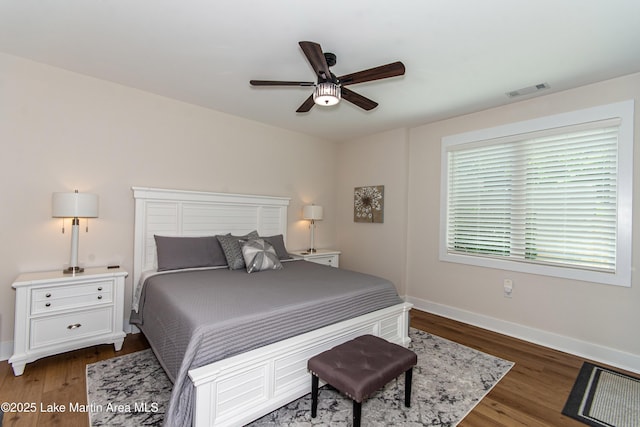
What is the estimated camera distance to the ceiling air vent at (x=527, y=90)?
9.32 ft

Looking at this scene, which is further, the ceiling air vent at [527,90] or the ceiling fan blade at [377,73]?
the ceiling air vent at [527,90]

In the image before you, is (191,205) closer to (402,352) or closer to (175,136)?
(175,136)

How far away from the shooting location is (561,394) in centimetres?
217

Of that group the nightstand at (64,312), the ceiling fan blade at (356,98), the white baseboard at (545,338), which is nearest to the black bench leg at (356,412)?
the ceiling fan blade at (356,98)

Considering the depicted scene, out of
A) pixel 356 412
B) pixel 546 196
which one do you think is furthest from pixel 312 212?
pixel 356 412

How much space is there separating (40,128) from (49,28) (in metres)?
0.99

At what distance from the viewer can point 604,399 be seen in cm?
212

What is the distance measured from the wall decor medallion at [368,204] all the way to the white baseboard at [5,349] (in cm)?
418

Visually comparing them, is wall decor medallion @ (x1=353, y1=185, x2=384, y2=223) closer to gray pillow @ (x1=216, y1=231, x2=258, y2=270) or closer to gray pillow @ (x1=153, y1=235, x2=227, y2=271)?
Answer: gray pillow @ (x1=216, y1=231, x2=258, y2=270)

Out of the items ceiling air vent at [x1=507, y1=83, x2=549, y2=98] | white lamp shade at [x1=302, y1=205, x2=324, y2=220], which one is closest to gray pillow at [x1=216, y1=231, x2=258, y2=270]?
white lamp shade at [x1=302, y1=205, x2=324, y2=220]

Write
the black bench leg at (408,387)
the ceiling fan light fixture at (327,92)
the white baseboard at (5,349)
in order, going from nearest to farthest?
the black bench leg at (408,387) → the ceiling fan light fixture at (327,92) → the white baseboard at (5,349)

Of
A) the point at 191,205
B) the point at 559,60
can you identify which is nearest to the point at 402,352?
the point at 559,60

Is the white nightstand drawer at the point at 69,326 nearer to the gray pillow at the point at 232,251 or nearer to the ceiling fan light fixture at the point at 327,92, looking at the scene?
the gray pillow at the point at 232,251

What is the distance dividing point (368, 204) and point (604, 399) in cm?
324
